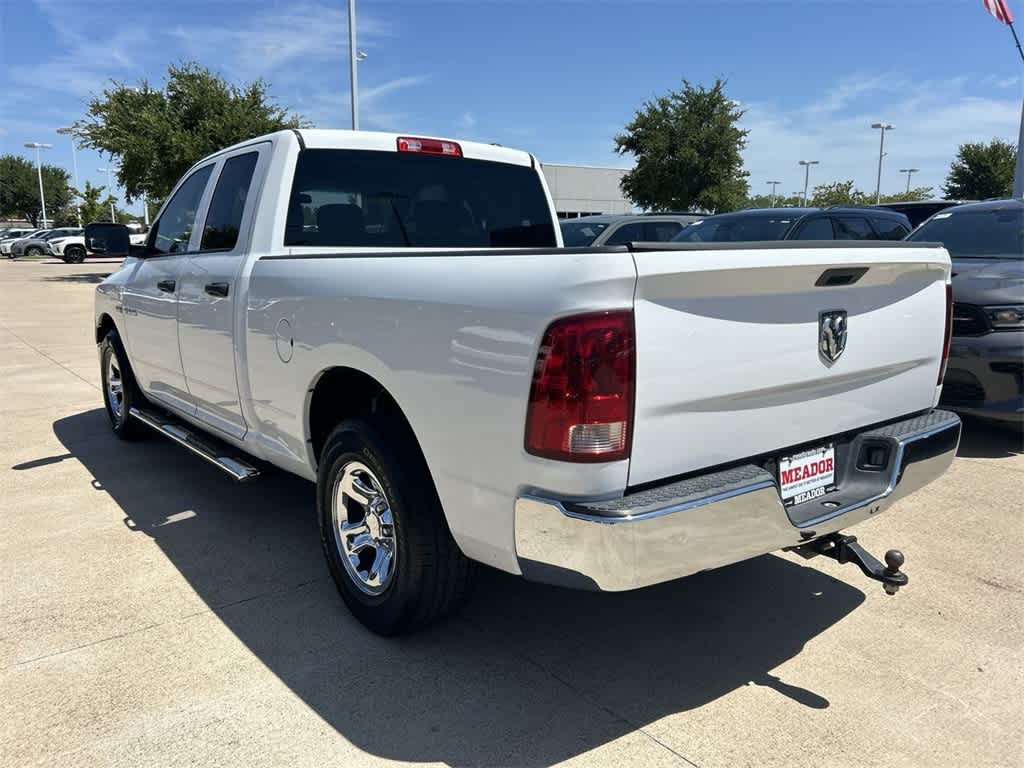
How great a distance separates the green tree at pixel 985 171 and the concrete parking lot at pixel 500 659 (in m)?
41.4

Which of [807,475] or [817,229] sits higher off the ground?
[817,229]

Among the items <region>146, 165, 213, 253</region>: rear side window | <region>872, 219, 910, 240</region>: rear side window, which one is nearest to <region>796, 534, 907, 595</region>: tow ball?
<region>146, 165, 213, 253</region>: rear side window

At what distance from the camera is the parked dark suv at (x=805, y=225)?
8.54m

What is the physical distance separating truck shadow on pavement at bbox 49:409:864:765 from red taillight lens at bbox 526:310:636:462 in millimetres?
998

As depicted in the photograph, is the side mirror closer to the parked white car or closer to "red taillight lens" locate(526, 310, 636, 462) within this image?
"red taillight lens" locate(526, 310, 636, 462)

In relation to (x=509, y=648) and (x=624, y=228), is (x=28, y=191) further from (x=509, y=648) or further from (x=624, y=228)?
(x=509, y=648)

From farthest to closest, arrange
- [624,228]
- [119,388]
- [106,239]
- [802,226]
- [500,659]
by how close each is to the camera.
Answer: [624,228], [802,226], [119,388], [106,239], [500,659]

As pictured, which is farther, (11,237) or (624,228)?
(11,237)

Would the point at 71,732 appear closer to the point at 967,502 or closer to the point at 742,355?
the point at 742,355

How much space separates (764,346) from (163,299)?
357 cm

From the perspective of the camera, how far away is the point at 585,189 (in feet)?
179

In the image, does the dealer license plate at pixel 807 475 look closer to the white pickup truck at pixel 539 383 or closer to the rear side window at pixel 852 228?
the white pickup truck at pixel 539 383

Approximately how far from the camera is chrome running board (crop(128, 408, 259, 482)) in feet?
12.1

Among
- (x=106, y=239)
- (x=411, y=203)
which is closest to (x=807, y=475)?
(x=411, y=203)
